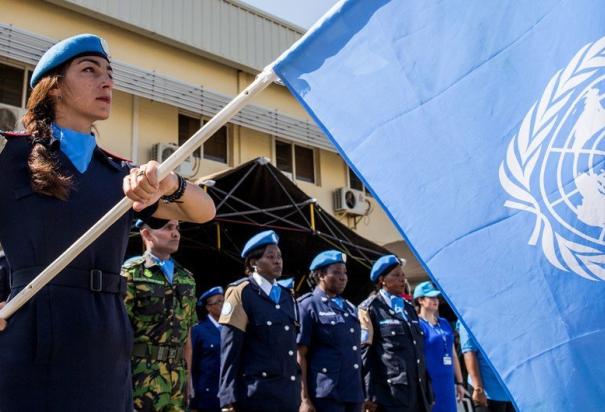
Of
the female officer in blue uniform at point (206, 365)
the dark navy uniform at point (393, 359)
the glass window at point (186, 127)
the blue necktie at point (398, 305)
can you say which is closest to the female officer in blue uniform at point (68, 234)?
the dark navy uniform at point (393, 359)

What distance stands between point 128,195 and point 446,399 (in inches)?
209

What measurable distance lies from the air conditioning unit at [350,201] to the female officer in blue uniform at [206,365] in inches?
228

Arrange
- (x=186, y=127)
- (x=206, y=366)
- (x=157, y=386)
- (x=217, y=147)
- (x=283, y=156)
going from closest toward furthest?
(x=157, y=386)
(x=206, y=366)
(x=186, y=127)
(x=217, y=147)
(x=283, y=156)

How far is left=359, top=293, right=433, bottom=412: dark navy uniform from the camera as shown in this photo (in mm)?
5473

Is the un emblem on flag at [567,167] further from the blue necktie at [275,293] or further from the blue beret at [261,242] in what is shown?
the blue beret at [261,242]

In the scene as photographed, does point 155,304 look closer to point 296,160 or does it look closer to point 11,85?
point 11,85

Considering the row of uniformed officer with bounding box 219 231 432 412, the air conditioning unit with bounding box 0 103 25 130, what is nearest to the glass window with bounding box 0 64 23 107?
the air conditioning unit with bounding box 0 103 25 130

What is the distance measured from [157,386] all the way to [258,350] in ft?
2.99

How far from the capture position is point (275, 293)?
17.0 feet

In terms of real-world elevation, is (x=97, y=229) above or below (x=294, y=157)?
below

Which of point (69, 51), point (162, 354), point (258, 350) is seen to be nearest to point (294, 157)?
point (258, 350)

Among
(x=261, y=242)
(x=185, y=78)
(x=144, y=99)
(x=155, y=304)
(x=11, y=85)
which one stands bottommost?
(x=155, y=304)

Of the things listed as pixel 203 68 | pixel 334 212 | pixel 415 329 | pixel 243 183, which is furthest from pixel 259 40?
pixel 415 329

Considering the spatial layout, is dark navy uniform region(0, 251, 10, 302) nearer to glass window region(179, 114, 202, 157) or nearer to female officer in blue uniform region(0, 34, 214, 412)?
female officer in blue uniform region(0, 34, 214, 412)
